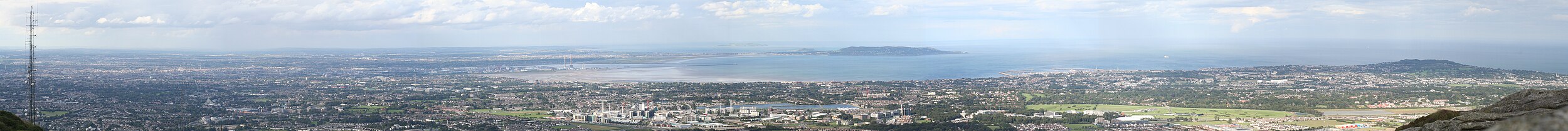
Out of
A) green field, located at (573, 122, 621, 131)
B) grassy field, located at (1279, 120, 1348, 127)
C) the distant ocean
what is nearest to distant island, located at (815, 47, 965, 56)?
the distant ocean

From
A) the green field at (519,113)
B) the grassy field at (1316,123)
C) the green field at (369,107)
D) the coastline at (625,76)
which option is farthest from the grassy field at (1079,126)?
the coastline at (625,76)

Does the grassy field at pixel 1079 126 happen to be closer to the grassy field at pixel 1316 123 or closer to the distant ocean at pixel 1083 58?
the grassy field at pixel 1316 123

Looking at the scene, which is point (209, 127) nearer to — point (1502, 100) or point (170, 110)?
point (170, 110)

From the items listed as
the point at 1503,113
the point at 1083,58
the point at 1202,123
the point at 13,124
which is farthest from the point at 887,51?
the point at 1503,113

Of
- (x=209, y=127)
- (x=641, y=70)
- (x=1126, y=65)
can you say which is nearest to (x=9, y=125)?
(x=209, y=127)

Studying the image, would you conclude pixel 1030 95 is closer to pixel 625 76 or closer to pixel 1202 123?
pixel 1202 123

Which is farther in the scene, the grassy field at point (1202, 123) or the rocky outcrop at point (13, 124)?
the grassy field at point (1202, 123)
